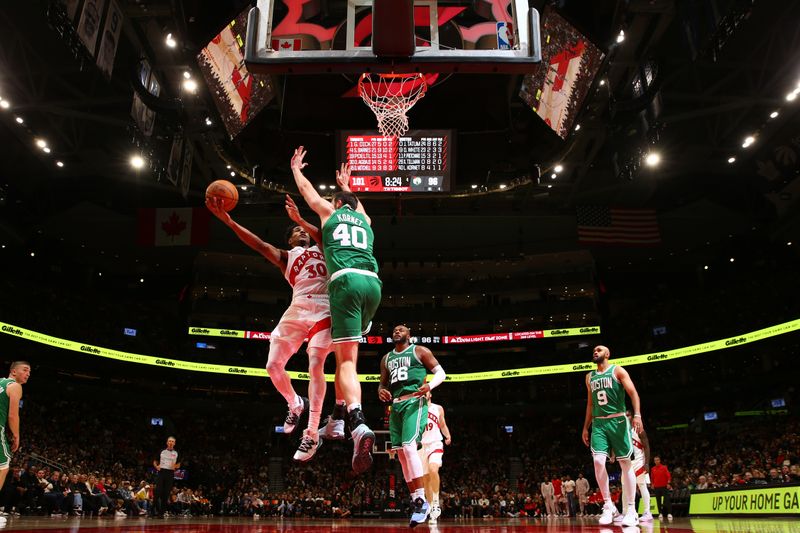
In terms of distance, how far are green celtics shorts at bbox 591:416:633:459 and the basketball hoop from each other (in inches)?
236

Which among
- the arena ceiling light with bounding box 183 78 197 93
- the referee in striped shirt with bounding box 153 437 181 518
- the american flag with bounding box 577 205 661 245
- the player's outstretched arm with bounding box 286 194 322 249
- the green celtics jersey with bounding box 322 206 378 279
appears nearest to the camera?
the green celtics jersey with bounding box 322 206 378 279

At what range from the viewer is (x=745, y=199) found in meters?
31.4

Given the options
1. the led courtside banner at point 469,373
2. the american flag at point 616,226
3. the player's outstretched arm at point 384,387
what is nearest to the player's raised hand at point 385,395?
the player's outstretched arm at point 384,387

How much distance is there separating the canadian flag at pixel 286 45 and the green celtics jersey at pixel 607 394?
529cm

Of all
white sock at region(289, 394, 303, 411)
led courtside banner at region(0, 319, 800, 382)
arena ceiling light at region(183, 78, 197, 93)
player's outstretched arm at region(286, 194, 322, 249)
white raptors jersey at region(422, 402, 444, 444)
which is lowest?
white raptors jersey at region(422, 402, 444, 444)

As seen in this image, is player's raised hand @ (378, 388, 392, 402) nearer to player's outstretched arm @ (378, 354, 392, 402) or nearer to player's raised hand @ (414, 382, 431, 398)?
player's outstretched arm @ (378, 354, 392, 402)

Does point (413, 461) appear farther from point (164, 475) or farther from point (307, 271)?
point (164, 475)

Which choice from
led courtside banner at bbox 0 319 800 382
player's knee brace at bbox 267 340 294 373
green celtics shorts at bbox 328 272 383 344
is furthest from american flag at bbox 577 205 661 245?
green celtics shorts at bbox 328 272 383 344

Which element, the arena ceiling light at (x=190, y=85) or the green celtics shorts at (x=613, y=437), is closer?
the green celtics shorts at (x=613, y=437)

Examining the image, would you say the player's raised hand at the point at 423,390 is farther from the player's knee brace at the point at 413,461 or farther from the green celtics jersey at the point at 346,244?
the green celtics jersey at the point at 346,244

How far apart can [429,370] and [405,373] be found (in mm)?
252

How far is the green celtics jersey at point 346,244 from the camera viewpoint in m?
4.98

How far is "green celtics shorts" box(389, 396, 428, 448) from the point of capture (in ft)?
20.6

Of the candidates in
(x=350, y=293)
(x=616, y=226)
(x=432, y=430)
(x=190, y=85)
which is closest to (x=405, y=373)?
(x=350, y=293)
